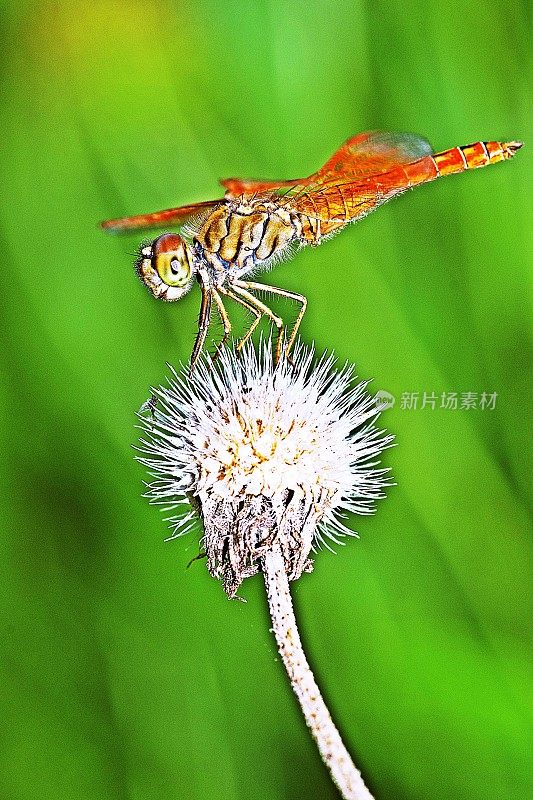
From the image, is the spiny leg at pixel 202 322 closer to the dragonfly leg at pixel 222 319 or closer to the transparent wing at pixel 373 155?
the dragonfly leg at pixel 222 319

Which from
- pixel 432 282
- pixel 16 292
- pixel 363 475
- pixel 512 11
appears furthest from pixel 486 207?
pixel 16 292

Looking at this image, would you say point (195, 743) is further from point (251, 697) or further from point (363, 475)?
point (363, 475)

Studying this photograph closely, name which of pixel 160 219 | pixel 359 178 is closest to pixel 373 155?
pixel 359 178

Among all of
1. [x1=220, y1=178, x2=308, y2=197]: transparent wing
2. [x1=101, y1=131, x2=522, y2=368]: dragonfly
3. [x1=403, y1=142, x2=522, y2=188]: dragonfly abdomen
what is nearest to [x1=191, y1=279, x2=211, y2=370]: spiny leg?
[x1=101, y1=131, x2=522, y2=368]: dragonfly

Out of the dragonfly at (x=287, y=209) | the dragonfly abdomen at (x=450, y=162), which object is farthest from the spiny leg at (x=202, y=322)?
the dragonfly abdomen at (x=450, y=162)

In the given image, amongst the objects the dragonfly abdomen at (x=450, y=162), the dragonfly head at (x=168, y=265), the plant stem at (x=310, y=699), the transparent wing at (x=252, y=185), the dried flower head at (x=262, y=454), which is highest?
the dragonfly abdomen at (x=450, y=162)

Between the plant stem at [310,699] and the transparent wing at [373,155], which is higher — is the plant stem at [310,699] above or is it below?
below
